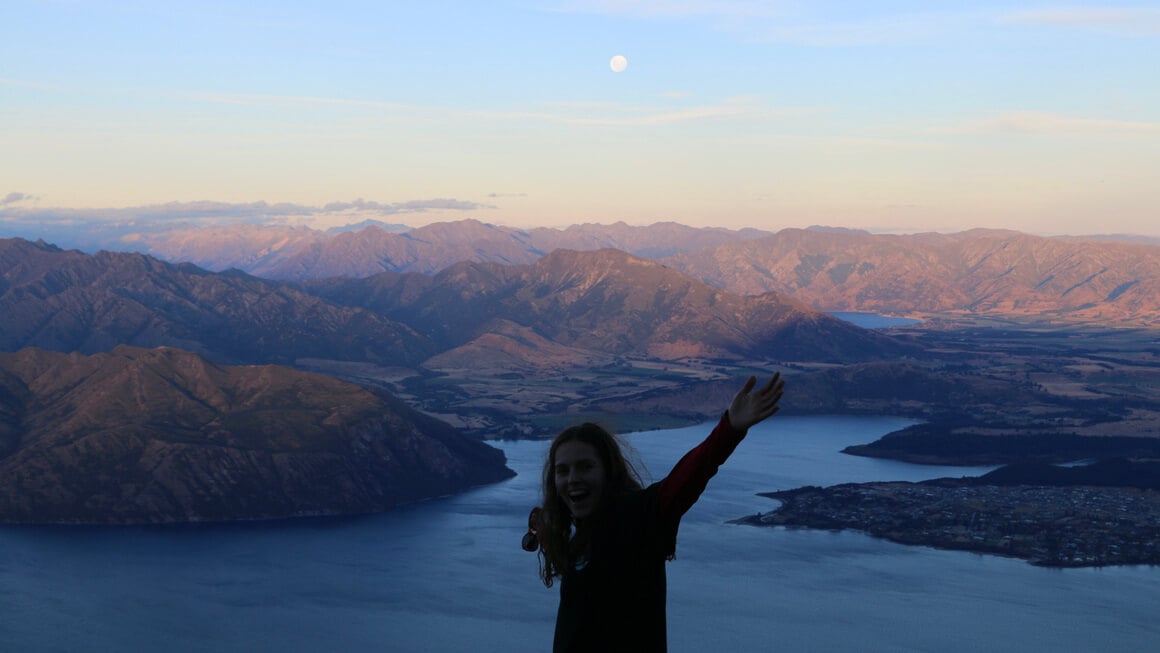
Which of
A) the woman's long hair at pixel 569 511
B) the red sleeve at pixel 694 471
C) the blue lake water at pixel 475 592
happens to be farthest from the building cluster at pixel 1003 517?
the red sleeve at pixel 694 471

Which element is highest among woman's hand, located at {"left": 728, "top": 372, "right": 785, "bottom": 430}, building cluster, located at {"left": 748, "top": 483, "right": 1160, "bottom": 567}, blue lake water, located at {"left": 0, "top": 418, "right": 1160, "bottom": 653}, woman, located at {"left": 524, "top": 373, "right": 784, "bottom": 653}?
woman's hand, located at {"left": 728, "top": 372, "right": 785, "bottom": 430}

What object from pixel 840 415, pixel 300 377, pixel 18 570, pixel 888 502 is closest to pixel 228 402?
pixel 300 377

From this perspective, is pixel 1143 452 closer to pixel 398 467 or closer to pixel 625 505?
pixel 398 467

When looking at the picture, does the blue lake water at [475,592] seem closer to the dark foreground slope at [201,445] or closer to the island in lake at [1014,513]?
the island in lake at [1014,513]

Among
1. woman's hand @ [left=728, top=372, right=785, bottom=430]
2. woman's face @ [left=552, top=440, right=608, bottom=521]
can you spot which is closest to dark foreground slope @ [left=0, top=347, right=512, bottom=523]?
woman's face @ [left=552, top=440, right=608, bottom=521]

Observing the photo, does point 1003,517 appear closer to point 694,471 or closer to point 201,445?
point 201,445

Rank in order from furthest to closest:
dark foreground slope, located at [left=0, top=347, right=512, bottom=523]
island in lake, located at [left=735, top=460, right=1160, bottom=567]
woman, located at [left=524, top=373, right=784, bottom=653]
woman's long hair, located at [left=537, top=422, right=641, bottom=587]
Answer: dark foreground slope, located at [left=0, top=347, right=512, bottom=523] → island in lake, located at [left=735, top=460, right=1160, bottom=567] → woman's long hair, located at [left=537, top=422, right=641, bottom=587] → woman, located at [left=524, top=373, right=784, bottom=653]

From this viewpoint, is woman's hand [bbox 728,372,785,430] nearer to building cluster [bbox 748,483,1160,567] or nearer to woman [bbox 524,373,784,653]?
woman [bbox 524,373,784,653]

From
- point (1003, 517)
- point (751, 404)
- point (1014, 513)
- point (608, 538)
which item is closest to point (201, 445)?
point (1003, 517)
